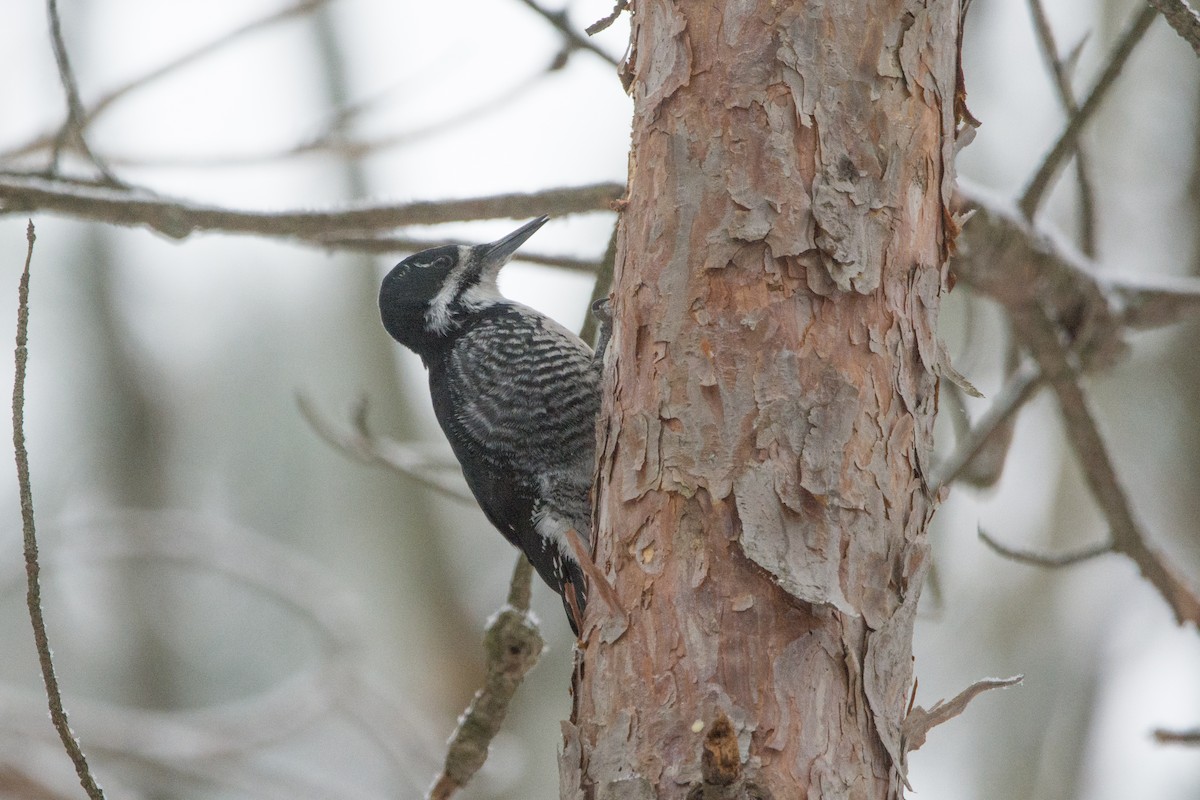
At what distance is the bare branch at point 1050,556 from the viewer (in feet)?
10.0

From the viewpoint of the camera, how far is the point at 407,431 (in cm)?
771

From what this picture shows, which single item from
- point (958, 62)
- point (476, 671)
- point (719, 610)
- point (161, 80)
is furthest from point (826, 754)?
point (476, 671)

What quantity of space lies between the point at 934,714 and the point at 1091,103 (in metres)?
1.73

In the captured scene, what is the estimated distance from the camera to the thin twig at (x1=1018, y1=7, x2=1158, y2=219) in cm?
277

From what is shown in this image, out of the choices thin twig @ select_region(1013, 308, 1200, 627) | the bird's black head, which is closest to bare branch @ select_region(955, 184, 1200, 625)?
thin twig @ select_region(1013, 308, 1200, 627)

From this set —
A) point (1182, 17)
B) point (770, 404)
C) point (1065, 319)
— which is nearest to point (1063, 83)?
point (1065, 319)

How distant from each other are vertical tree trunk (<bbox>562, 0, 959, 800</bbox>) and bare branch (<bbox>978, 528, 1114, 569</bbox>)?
1.32 metres

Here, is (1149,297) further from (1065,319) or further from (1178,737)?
(1178,737)

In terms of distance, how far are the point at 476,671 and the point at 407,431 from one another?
183 cm

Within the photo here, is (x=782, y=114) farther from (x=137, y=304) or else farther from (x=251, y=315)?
(x=251, y=315)

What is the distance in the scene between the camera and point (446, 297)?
147 inches

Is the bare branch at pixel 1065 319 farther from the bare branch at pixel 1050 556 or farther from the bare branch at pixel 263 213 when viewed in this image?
the bare branch at pixel 263 213

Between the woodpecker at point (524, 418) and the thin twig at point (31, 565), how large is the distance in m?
1.34

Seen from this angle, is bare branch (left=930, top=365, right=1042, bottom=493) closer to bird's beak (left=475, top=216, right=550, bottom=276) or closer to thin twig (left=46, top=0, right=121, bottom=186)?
bird's beak (left=475, top=216, right=550, bottom=276)
